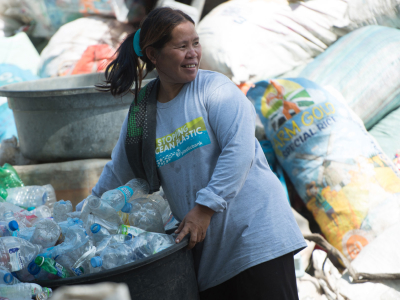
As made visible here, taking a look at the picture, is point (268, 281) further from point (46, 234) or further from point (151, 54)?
point (151, 54)

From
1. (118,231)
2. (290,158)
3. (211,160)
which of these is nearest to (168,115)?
(211,160)

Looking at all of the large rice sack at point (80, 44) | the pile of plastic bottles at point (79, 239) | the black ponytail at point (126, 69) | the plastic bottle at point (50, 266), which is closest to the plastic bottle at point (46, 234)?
the pile of plastic bottles at point (79, 239)

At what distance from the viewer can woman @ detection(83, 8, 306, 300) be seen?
1.20 metres

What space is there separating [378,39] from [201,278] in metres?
2.28

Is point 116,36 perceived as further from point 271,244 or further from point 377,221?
point 271,244

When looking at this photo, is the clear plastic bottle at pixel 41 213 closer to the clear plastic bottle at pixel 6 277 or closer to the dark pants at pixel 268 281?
the clear plastic bottle at pixel 6 277

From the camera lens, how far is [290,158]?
2420 millimetres

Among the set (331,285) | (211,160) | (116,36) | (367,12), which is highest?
(367,12)

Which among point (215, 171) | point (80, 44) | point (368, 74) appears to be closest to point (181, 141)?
point (215, 171)

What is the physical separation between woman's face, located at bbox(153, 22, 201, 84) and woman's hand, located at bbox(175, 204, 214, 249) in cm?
42

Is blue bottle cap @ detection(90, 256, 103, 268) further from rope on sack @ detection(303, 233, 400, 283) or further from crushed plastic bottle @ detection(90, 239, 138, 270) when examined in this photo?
rope on sack @ detection(303, 233, 400, 283)

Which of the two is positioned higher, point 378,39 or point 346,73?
point 378,39

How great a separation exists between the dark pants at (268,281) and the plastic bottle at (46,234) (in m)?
0.56

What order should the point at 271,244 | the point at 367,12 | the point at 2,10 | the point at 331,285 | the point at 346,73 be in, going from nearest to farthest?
the point at 271,244 < the point at 331,285 < the point at 346,73 < the point at 367,12 < the point at 2,10
